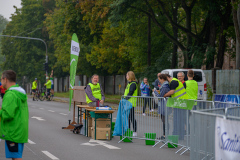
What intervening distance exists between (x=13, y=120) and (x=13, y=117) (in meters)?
0.06

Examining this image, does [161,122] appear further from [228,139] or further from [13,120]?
[228,139]

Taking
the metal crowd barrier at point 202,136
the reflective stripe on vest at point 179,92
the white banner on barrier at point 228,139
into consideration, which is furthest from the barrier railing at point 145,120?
the white banner on barrier at point 228,139

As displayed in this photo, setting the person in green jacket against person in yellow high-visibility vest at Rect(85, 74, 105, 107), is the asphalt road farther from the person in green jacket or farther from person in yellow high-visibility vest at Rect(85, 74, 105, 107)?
the person in green jacket

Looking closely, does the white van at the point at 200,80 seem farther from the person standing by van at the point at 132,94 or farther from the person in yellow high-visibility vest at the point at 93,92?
the person standing by van at the point at 132,94

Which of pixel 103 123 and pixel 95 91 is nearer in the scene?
pixel 103 123

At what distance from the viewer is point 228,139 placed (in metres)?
4.99

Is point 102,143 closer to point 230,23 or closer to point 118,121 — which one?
point 118,121

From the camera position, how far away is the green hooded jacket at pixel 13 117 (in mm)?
5984

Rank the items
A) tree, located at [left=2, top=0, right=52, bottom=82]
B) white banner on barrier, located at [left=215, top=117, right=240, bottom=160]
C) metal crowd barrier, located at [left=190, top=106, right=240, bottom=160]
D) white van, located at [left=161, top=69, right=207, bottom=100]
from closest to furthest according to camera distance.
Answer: white banner on barrier, located at [left=215, top=117, right=240, bottom=160] < metal crowd barrier, located at [left=190, top=106, right=240, bottom=160] < white van, located at [left=161, top=69, right=207, bottom=100] < tree, located at [left=2, top=0, right=52, bottom=82]

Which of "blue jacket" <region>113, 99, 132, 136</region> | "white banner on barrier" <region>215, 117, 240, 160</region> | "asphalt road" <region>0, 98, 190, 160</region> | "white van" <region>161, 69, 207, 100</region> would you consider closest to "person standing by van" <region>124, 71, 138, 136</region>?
"blue jacket" <region>113, 99, 132, 136</region>

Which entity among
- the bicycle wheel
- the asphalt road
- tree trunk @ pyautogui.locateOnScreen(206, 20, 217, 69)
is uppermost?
tree trunk @ pyautogui.locateOnScreen(206, 20, 217, 69)

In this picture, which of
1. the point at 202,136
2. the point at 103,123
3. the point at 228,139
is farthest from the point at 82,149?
the point at 228,139

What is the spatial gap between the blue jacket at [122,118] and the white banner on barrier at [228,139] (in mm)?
6261

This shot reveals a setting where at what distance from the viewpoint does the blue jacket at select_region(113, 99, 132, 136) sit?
37.3 feet
